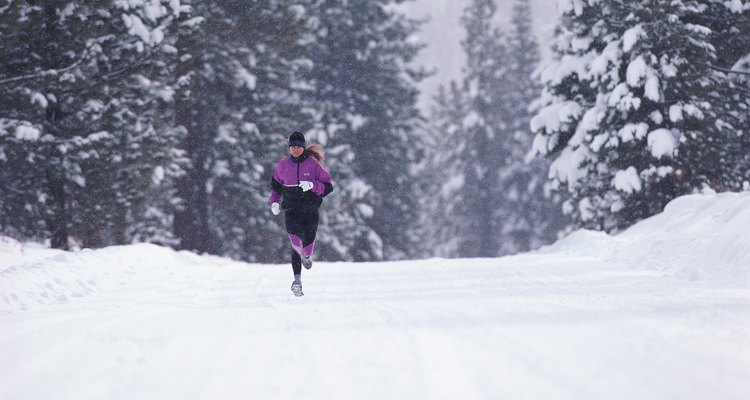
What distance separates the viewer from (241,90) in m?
24.7

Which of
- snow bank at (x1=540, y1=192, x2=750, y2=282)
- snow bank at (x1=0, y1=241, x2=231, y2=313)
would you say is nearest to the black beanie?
snow bank at (x1=0, y1=241, x2=231, y2=313)

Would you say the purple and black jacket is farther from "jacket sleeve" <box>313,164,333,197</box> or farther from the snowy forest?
the snowy forest

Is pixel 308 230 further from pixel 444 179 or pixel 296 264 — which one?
pixel 444 179

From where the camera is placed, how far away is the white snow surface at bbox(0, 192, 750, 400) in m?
3.81

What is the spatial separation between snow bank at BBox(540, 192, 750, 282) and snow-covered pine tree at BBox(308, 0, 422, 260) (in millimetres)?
15716

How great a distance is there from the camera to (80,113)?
14.8 metres

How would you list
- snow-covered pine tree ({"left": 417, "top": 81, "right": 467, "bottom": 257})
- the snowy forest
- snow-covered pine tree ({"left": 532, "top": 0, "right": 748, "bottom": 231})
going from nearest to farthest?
the snowy forest, snow-covered pine tree ({"left": 532, "top": 0, "right": 748, "bottom": 231}), snow-covered pine tree ({"left": 417, "top": 81, "right": 467, "bottom": 257})

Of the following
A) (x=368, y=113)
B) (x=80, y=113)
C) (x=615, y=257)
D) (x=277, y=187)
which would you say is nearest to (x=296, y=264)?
(x=277, y=187)

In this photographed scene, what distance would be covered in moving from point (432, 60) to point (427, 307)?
162m

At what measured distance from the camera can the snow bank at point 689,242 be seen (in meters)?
8.15

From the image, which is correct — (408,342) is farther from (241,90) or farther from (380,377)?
(241,90)

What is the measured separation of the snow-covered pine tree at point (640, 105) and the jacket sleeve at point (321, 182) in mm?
9502

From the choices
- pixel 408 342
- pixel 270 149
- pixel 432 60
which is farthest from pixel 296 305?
pixel 432 60

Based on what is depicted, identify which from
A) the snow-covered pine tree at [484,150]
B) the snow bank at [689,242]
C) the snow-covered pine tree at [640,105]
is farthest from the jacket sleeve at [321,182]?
the snow-covered pine tree at [484,150]
